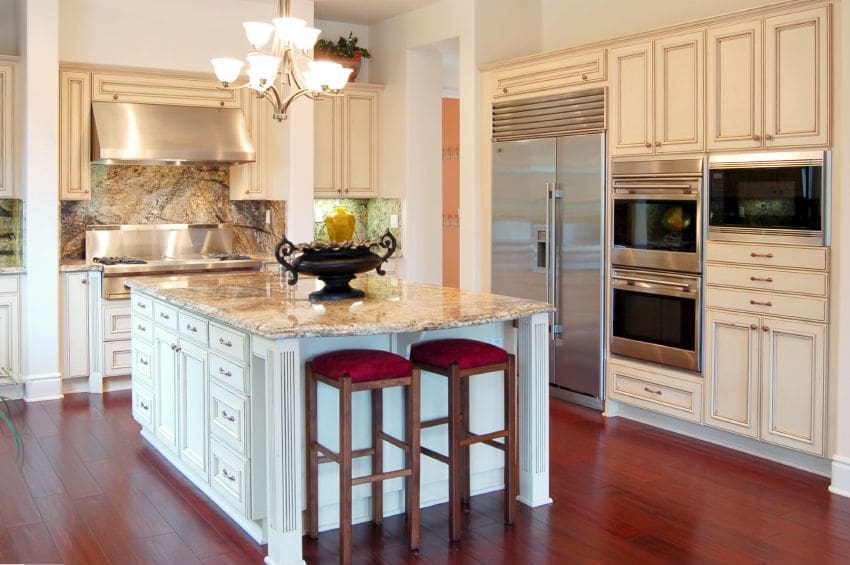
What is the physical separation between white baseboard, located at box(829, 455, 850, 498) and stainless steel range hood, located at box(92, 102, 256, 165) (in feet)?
14.1

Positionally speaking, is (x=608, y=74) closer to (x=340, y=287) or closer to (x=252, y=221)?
(x=340, y=287)

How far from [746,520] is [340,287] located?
1976 millimetres

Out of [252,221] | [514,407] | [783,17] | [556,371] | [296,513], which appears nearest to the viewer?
[296,513]

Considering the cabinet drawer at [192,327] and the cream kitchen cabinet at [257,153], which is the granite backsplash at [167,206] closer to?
the cream kitchen cabinet at [257,153]

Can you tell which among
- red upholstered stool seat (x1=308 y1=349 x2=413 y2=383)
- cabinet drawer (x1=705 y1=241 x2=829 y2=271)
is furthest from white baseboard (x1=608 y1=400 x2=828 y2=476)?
red upholstered stool seat (x1=308 y1=349 x2=413 y2=383)

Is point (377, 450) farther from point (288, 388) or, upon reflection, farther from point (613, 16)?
point (613, 16)

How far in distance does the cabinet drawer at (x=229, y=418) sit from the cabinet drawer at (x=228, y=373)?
0.03 m

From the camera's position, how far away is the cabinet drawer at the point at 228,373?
11.2 ft

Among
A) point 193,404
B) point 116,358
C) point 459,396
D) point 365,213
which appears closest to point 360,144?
point 365,213

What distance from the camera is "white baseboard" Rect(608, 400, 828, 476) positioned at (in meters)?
4.27

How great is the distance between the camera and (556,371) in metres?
5.70

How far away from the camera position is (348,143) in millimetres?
7172

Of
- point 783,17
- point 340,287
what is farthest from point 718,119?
point 340,287

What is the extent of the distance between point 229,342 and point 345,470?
2.48 feet
